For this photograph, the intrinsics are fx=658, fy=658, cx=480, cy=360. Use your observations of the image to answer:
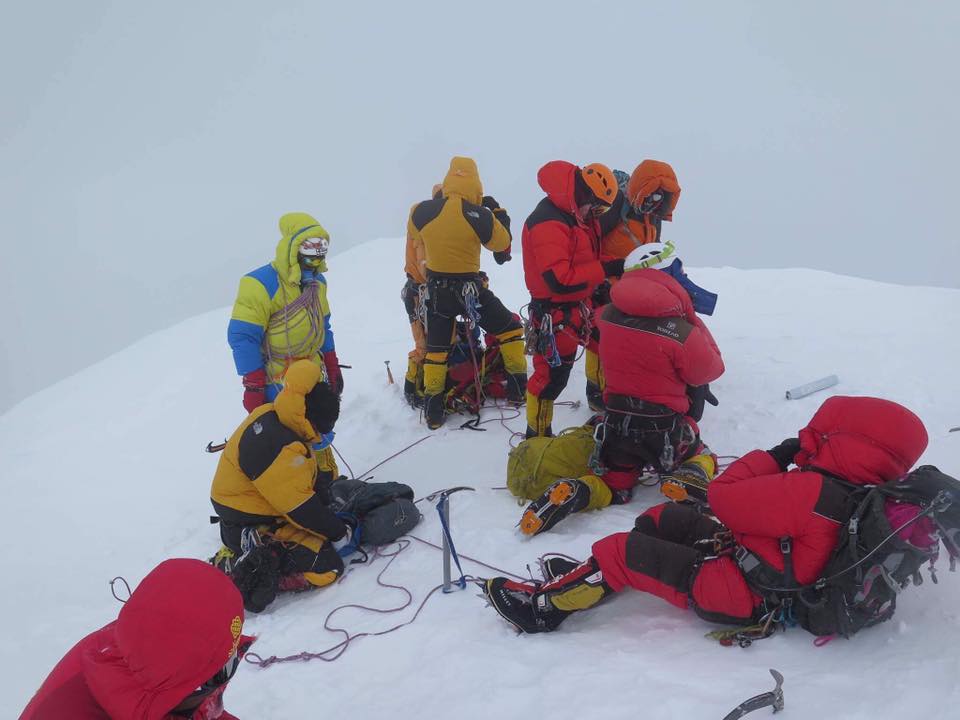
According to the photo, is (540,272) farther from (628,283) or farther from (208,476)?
(208,476)

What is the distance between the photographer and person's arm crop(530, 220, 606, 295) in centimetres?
466

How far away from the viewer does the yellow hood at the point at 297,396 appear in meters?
3.75

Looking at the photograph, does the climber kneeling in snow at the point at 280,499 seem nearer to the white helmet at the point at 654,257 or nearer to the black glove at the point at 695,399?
the white helmet at the point at 654,257

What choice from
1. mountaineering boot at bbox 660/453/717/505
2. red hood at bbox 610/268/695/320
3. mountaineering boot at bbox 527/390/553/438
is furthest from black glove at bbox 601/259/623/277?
mountaineering boot at bbox 660/453/717/505

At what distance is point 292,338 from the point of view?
4695 millimetres

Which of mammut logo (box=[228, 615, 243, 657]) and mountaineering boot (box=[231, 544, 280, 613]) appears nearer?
mammut logo (box=[228, 615, 243, 657])

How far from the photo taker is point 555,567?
129 inches

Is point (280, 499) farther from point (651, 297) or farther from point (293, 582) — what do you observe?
point (651, 297)

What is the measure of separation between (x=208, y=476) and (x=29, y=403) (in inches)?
190

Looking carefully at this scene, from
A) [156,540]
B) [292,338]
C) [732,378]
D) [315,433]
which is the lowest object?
[156,540]

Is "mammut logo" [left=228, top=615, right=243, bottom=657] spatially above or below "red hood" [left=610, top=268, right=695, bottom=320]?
below

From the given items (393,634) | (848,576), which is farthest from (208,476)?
(848,576)

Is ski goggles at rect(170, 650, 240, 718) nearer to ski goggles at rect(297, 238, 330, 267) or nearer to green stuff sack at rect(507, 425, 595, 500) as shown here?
green stuff sack at rect(507, 425, 595, 500)

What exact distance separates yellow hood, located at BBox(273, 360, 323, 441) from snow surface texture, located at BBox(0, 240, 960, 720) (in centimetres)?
103
